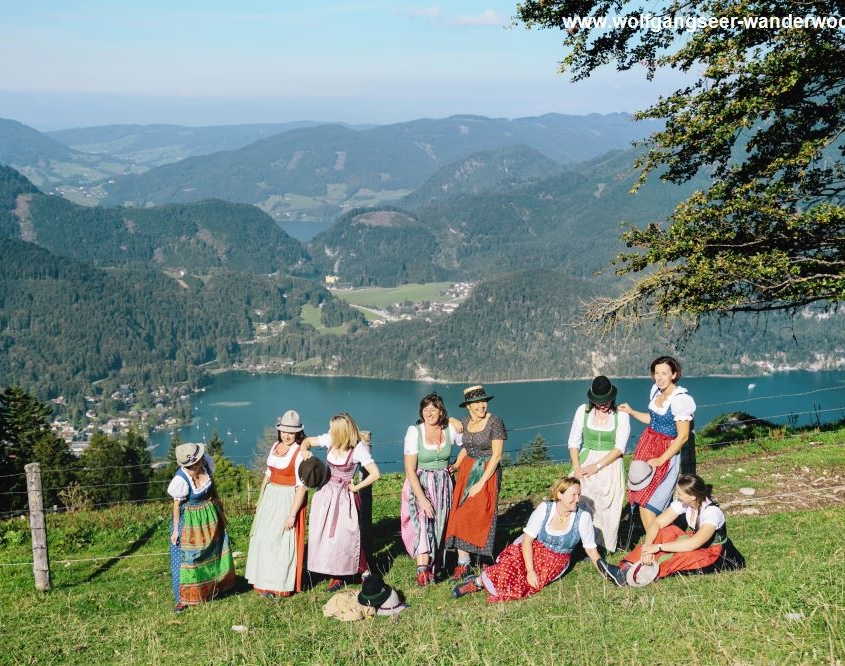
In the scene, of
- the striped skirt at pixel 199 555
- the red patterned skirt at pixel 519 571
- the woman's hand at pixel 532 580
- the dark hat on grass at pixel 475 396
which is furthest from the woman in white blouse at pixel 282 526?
the woman's hand at pixel 532 580

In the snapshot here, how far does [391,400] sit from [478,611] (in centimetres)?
12859

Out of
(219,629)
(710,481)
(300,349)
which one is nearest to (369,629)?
(219,629)

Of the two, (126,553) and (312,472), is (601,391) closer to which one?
(312,472)

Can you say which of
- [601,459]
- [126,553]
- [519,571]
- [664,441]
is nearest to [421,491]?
[519,571]

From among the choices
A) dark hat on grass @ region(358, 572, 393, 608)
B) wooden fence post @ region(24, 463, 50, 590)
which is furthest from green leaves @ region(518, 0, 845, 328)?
wooden fence post @ region(24, 463, 50, 590)

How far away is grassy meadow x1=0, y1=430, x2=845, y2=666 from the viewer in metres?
4.61

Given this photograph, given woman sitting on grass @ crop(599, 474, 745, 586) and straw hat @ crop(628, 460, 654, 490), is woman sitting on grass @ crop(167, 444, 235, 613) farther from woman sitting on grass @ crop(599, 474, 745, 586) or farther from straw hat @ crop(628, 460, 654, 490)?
straw hat @ crop(628, 460, 654, 490)

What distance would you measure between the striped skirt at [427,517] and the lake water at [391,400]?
257ft

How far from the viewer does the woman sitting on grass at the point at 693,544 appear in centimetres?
631

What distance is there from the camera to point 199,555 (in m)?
7.31

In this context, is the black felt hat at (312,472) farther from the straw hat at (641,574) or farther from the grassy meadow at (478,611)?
the straw hat at (641,574)

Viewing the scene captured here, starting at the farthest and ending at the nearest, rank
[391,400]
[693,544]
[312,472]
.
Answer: [391,400] < [312,472] < [693,544]

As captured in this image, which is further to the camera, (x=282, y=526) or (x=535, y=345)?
(x=535, y=345)

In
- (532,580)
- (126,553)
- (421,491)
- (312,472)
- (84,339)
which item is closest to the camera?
(532,580)
